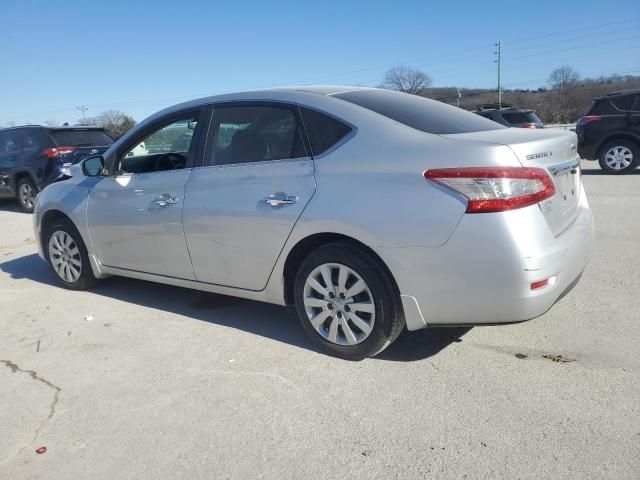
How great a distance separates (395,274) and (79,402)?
193 centimetres

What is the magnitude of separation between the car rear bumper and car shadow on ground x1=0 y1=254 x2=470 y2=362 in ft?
1.70

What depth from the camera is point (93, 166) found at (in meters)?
4.74

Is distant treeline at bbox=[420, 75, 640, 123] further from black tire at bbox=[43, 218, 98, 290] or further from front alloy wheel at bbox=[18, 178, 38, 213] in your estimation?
black tire at bbox=[43, 218, 98, 290]

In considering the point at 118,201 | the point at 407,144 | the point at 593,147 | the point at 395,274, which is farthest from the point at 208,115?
the point at 593,147

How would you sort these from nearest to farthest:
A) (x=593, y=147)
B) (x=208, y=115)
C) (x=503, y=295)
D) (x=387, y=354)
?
(x=503, y=295) → (x=387, y=354) → (x=208, y=115) → (x=593, y=147)

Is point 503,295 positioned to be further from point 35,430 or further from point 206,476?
point 35,430

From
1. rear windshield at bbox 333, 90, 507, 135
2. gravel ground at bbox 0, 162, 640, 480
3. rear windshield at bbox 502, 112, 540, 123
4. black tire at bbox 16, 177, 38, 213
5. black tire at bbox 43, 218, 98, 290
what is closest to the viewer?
Result: gravel ground at bbox 0, 162, 640, 480

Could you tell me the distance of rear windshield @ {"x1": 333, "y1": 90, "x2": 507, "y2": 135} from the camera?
3.37 metres

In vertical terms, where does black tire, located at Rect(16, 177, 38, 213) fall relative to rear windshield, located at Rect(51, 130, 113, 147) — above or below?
below

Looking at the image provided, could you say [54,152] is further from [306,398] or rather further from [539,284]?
[539,284]

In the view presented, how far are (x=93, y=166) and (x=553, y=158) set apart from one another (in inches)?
144

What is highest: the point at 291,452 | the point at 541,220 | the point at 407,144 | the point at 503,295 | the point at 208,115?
the point at 208,115

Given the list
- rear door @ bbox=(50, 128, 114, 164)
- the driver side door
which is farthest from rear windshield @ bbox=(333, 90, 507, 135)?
rear door @ bbox=(50, 128, 114, 164)

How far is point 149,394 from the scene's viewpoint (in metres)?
3.16
